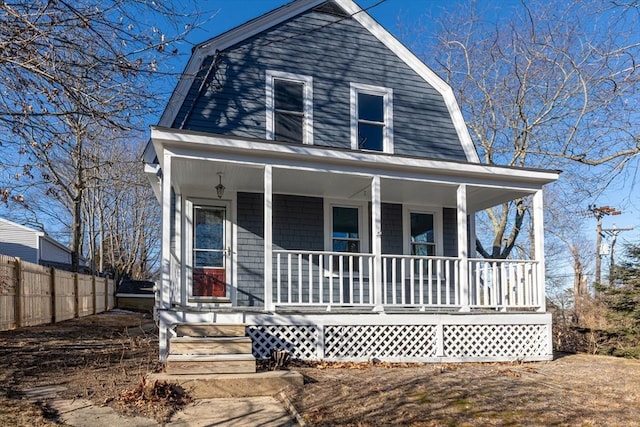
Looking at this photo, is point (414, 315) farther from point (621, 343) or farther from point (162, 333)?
point (621, 343)

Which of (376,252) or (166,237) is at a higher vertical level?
(166,237)

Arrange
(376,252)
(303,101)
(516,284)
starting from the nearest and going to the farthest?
1. (376,252)
2. (516,284)
3. (303,101)

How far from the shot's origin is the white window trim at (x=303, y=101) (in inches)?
388

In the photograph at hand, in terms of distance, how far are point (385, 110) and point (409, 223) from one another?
2.48m

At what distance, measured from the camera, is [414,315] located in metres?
8.20

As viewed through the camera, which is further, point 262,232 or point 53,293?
point 53,293

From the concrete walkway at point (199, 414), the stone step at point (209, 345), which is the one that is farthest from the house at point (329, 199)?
the concrete walkway at point (199, 414)

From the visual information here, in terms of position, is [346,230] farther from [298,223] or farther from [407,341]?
[407,341]

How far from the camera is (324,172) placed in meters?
8.34

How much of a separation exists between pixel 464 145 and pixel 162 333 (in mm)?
7500

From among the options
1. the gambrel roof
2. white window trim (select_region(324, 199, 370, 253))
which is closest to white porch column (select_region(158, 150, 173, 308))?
the gambrel roof

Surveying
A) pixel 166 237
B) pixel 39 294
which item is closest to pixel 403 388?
pixel 166 237

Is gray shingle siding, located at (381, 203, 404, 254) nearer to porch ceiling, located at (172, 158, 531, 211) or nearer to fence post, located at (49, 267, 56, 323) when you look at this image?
porch ceiling, located at (172, 158, 531, 211)

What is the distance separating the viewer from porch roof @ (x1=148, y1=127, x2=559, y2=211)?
7570 millimetres
